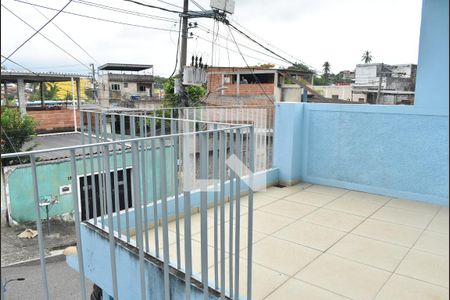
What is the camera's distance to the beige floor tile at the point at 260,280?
235 centimetres

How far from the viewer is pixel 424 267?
8.54 feet

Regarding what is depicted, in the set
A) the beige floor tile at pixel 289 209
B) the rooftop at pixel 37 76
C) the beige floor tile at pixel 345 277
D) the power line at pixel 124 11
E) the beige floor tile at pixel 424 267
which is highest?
the power line at pixel 124 11

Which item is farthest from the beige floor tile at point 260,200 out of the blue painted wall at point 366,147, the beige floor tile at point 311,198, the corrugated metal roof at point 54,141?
the corrugated metal roof at point 54,141

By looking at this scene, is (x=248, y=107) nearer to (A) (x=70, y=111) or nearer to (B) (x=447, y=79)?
(B) (x=447, y=79)

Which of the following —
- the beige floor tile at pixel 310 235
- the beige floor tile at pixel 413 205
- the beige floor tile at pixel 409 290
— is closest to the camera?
the beige floor tile at pixel 409 290

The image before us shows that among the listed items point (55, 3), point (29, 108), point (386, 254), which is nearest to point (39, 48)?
point (55, 3)

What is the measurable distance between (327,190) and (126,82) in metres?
24.5

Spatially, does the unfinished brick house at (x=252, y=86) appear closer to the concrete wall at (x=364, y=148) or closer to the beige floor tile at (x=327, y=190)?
the concrete wall at (x=364, y=148)

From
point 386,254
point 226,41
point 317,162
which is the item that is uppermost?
point 226,41

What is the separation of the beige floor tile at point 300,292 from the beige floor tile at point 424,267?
67cm

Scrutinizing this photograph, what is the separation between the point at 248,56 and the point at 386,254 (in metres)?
11.9

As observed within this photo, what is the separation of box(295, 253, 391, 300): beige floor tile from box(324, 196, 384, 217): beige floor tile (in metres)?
1.12

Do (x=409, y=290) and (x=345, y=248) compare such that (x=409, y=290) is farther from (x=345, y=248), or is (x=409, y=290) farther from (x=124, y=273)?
(x=124, y=273)

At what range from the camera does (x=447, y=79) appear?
0.58 metres
